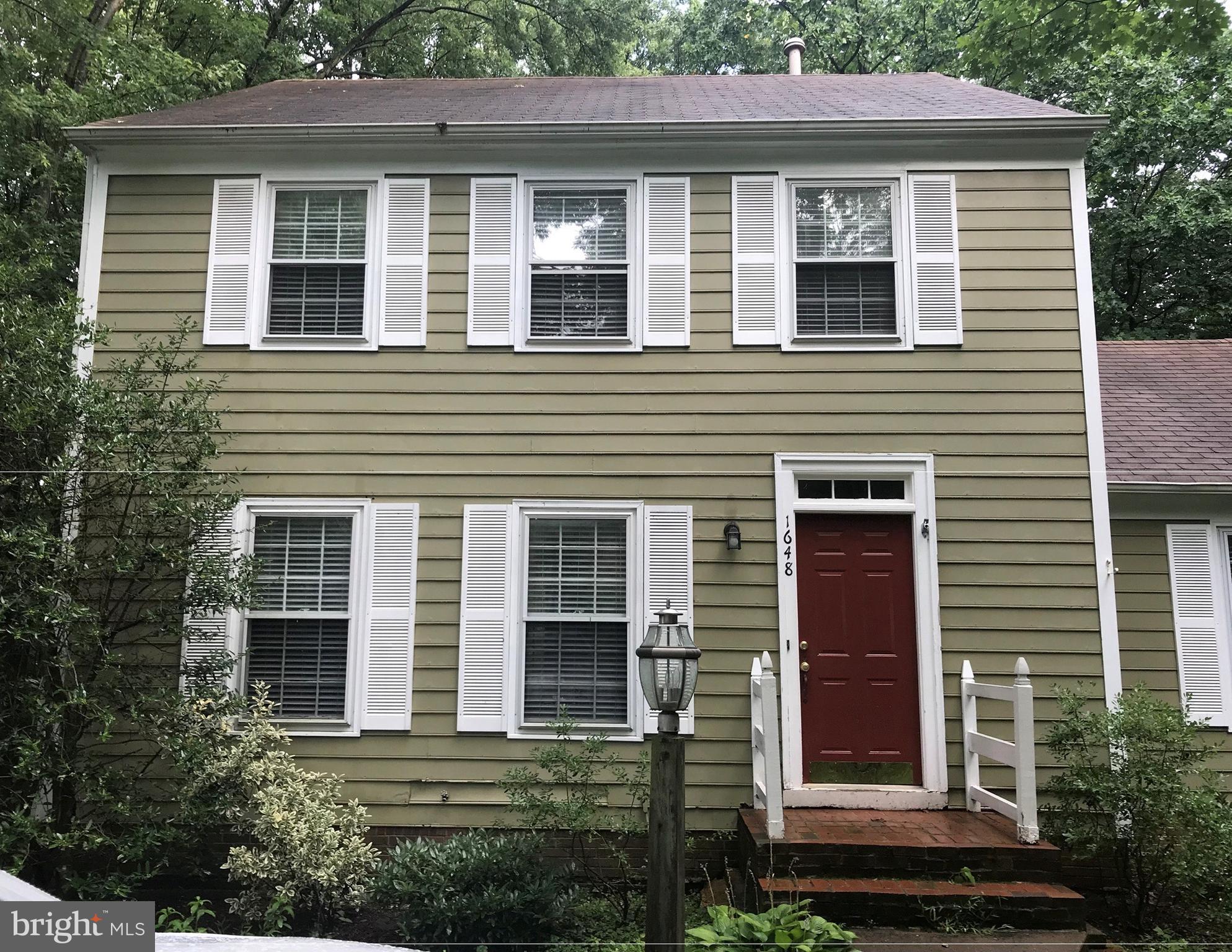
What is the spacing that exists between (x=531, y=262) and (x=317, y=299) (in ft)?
5.44

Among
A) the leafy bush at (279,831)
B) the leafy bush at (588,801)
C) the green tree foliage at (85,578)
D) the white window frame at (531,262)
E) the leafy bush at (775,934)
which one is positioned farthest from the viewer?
the white window frame at (531,262)

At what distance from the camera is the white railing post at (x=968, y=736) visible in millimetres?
5793

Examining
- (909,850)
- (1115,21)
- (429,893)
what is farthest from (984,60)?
(429,893)

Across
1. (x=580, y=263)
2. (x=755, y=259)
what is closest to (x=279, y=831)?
(x=580, y=263)

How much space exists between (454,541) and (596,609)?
1.14 m

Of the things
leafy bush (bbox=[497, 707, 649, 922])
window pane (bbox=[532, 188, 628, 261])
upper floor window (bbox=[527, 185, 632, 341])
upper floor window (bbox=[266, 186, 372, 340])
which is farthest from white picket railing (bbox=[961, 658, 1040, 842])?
upper floor window (bbox=[266, 186, 372, 340])

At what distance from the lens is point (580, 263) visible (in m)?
6.63

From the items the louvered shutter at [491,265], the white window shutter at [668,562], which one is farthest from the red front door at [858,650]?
the louvered shutter at [491,265]

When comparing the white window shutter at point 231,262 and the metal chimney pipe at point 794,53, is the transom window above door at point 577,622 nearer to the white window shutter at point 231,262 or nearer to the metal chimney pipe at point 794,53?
the white window shutter at point 231,262

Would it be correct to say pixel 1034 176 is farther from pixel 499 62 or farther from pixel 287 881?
pixel 499 62

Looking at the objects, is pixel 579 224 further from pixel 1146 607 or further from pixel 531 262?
pixel 1146 607

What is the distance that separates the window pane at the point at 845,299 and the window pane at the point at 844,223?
0.12m

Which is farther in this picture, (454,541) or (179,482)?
(454,541)

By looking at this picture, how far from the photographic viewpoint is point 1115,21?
7828 mm
